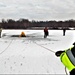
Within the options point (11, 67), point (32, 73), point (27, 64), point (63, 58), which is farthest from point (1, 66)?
point (63, 58)

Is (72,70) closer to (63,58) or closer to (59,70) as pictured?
(63,58)

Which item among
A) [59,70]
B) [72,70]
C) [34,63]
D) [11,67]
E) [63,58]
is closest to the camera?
[72,70]

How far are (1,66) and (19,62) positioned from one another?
3.36ft

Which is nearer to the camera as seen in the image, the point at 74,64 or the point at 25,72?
the point at 74,64

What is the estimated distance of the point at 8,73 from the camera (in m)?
7.85

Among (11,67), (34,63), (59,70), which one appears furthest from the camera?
(34,63)

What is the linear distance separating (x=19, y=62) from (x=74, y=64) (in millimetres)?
7196

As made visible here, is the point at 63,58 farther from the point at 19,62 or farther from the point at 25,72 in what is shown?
the point at 19,62

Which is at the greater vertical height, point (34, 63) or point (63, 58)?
point (63, 58)

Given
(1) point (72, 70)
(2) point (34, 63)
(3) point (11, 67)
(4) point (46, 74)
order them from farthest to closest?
(2) point (34, 63) → (3) point (11, 67) → (4) point (46, 74) → (1) point (72, 70)

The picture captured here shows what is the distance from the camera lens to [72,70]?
2588 mm

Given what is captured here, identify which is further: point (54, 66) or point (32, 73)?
point (54, 66)

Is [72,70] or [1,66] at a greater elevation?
[72,70]

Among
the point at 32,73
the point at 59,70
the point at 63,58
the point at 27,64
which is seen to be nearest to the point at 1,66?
the point at 27,64
